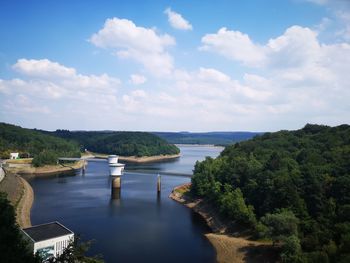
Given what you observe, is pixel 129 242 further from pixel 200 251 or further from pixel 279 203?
pixel 279 203

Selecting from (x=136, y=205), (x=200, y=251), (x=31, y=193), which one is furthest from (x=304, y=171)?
(x=31, y=193)

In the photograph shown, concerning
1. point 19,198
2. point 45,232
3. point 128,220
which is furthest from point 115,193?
point 45,232

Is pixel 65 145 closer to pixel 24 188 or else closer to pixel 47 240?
pixel 24 188

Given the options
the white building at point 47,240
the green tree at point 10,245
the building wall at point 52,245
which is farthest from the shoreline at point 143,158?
the green tree at point 10,245

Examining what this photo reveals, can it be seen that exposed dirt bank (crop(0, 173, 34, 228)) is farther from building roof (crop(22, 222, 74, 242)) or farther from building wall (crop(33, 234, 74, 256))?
building wall (crop(33, 234, 74, 256))

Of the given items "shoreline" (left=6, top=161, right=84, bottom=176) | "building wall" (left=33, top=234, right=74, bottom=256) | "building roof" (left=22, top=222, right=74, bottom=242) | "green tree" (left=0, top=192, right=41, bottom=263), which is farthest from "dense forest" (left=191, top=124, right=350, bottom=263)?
"shoreline" (left=6, top=161, right=84, bottom=176)

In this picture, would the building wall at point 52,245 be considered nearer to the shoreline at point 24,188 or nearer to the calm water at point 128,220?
the calm water at point 128,220
